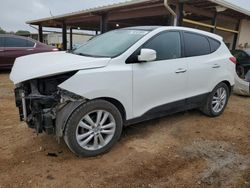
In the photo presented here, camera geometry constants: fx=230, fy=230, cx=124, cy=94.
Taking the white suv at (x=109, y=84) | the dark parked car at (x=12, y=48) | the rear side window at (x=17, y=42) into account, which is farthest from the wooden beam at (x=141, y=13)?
the white suv at (x=109, y=84)

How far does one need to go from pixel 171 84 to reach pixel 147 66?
1.95 feet

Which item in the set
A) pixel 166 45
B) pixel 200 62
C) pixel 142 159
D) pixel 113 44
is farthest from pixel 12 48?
pixel 142 159

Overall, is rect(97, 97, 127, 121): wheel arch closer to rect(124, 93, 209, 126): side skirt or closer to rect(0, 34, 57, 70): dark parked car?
rect(124, 93, 209, 126): side skirt

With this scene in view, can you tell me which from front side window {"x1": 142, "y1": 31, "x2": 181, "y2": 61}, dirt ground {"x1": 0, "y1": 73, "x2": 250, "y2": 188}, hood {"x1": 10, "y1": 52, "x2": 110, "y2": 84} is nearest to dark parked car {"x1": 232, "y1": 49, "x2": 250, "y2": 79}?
dirt ground {"x1": 0, "y1": 73, "x2": 250, "y2": 188}

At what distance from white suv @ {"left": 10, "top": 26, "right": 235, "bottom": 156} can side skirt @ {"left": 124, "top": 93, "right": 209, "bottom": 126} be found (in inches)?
0.7

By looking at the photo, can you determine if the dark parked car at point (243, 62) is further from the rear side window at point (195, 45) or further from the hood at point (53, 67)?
the hood at point (53, 67)

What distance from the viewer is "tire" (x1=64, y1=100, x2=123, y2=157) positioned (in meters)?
2.77

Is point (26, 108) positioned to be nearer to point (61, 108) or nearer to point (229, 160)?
point (61, 108)

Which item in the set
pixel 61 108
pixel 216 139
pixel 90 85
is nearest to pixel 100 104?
pixel 90 85

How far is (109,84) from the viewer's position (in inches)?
115

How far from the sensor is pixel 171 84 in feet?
11.9

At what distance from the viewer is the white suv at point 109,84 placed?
2762mm

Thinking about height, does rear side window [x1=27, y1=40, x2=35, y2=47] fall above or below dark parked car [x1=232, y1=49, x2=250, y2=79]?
above

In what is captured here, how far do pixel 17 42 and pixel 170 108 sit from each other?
7.41 metres
